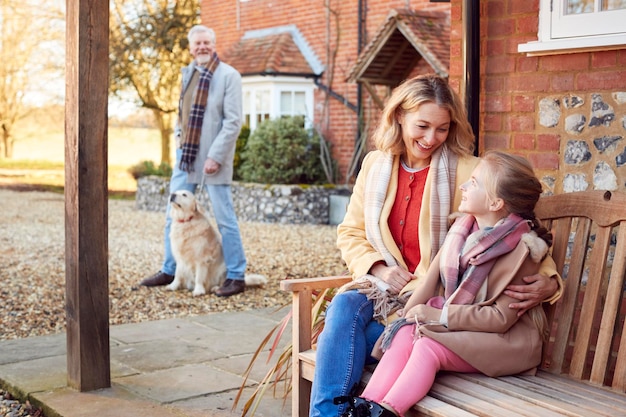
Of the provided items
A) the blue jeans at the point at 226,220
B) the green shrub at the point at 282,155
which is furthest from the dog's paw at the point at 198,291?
the green shrub at the point at 282,155

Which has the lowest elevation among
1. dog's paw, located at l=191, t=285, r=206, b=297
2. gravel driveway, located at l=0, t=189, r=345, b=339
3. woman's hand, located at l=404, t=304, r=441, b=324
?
gravel driveway, located at l=0, t=189, r=345, b=339

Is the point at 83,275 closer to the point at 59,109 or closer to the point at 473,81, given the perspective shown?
the point at 473,81

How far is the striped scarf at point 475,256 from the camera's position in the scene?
2.91 metres

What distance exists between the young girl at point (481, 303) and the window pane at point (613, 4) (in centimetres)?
109

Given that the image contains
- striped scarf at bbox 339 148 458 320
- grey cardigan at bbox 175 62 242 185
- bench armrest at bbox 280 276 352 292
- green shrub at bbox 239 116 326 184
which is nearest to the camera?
→ striped scarf at bbox 339 148 458 320

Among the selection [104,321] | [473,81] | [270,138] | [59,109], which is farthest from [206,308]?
[59,109]

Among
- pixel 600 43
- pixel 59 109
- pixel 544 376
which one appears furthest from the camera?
pixel 59 109

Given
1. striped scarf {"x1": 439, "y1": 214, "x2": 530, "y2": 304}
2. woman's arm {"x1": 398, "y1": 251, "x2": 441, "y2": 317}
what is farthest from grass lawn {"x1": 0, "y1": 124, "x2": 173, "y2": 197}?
striped scarf {"x1": 439, "y1": 214, "x2": 530, "y2": 304}

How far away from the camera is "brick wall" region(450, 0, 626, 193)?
11.9 feet

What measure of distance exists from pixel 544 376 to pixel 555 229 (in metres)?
0.58

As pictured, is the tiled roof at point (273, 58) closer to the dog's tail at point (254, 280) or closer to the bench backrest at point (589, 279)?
the dog's tail at point (254, 280)

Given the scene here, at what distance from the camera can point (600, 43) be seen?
354cm

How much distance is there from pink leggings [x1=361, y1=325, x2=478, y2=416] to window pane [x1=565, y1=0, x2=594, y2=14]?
170 centimetres

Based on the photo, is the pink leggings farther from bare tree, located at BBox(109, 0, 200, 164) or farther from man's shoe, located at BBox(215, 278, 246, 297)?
bare tree, located at BBox(109, 0, 200, 164)
